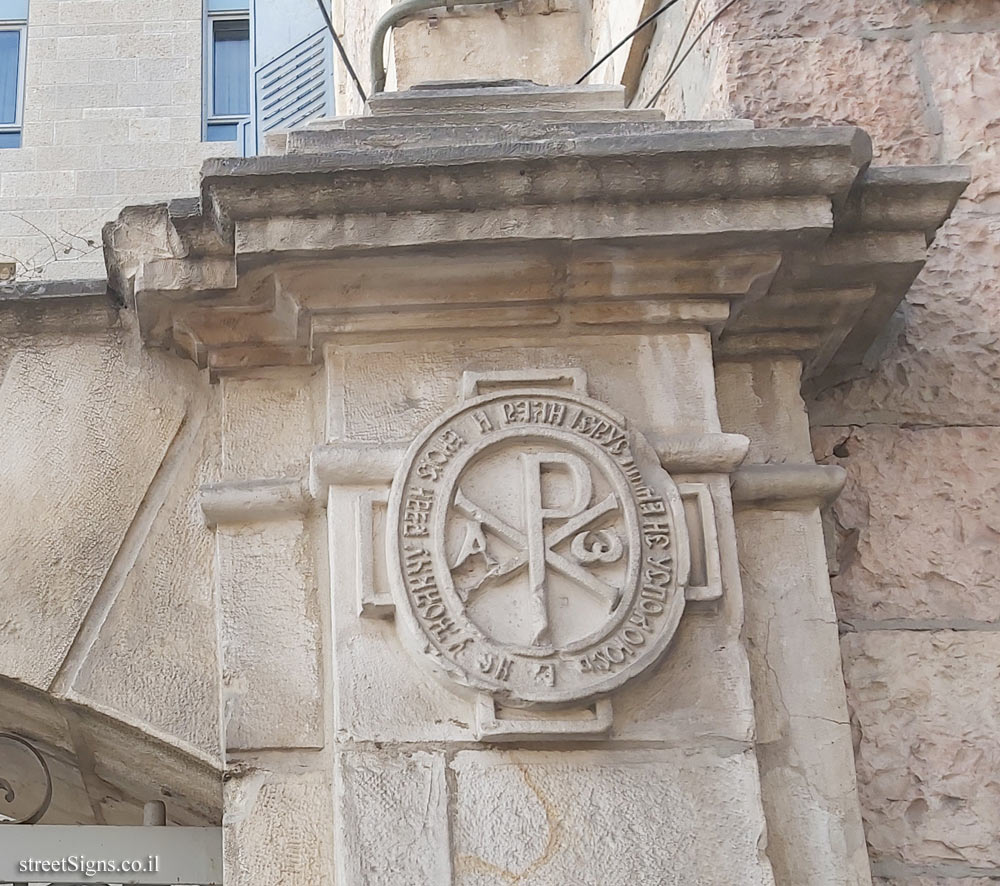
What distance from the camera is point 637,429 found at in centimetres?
196

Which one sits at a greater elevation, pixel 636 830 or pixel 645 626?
pixel 645 626

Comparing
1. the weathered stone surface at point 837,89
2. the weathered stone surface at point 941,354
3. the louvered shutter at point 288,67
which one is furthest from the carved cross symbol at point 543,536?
the louvered shutter at point 288,67

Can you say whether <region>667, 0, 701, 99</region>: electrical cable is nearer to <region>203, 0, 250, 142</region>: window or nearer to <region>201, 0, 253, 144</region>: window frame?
<region>201, 0, 253, 144</region>: window frame

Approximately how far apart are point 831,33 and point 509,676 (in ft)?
4.00

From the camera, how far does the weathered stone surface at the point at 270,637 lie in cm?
187

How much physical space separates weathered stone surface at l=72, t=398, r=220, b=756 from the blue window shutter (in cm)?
770

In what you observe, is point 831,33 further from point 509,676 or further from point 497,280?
point 509,676

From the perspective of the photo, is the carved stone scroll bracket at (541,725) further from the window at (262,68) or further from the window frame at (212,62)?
the window frame at (212,62)

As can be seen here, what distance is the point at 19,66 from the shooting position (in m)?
9.28

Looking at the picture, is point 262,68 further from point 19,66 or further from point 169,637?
point 169,637

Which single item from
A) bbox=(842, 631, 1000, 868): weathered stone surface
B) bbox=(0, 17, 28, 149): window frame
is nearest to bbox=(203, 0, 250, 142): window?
bbox=(0, 17, 28, 149): window frame

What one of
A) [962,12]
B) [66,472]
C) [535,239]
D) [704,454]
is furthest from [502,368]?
[962,12]

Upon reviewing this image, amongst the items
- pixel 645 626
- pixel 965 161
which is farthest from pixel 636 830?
pixel 965 161

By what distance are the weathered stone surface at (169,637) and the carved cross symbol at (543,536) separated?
40cm
